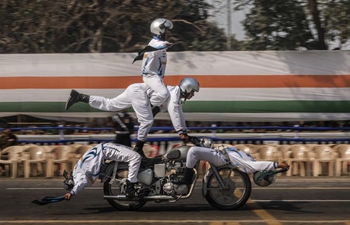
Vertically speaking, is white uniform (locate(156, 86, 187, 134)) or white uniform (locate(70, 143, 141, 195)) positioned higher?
white uniform (locate(156, 86, 187, 134))

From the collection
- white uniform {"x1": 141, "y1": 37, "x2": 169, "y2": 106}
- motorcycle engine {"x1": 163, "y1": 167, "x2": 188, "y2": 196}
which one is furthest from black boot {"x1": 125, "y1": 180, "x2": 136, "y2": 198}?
white uniform {"x1": 141, "y1": 37, "x2": 169, "y2": 106}

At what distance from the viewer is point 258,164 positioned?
9.46m

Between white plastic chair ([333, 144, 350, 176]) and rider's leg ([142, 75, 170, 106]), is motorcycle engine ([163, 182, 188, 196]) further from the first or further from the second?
white plastic chair ([333, 144, 350, 176])

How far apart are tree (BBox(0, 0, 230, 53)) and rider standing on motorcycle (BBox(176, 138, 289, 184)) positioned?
37.0ft

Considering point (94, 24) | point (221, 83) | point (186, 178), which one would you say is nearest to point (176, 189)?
point (186, 178)

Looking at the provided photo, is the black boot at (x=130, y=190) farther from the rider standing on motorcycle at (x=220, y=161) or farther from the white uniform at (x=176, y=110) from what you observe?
the white uniform at (x=176, y=110)

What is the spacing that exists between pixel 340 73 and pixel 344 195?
711 cm

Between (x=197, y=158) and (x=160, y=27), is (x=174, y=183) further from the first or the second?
(x=160, y=27)

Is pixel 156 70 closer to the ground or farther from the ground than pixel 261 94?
farther from the ground

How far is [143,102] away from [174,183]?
128cm

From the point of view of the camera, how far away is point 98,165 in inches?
375

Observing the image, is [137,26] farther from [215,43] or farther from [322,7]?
[322,7]

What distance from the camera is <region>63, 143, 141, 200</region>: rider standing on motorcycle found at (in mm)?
9422

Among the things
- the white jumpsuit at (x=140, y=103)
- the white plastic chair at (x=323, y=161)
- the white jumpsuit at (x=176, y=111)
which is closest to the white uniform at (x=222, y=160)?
the white jumpsuit at (x=176, y=111)
